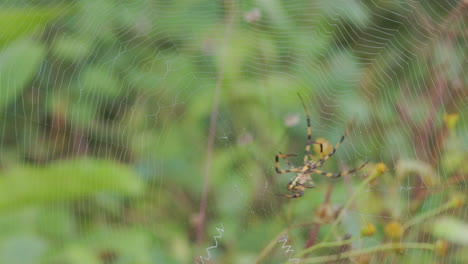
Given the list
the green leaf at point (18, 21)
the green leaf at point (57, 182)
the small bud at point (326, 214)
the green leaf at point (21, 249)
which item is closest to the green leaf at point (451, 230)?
the small bud at point (326, 214)

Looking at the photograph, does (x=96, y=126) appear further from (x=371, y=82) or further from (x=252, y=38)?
(x=371, y=82)

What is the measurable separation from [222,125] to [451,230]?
29.0 inches

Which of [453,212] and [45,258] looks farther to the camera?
[453,212]

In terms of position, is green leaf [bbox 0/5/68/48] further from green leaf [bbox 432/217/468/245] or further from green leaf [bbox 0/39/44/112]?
green leaf [bbox 432/217/468/245]

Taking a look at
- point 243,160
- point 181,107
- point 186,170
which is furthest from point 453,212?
point 181,107

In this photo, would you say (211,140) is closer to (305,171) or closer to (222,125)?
(222,125)

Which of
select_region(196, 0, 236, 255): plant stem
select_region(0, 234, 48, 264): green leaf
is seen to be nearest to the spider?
select_region(196, 0, 236, 255): plant stem

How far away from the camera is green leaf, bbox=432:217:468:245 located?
1.34 metres

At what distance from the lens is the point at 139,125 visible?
5.82 ft

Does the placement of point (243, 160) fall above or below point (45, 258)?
above

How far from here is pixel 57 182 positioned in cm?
112

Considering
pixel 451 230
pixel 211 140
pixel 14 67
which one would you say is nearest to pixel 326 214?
pixel 451 230

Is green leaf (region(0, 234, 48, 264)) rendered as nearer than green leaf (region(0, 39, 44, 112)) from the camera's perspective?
Yes

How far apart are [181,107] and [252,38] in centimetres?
38
